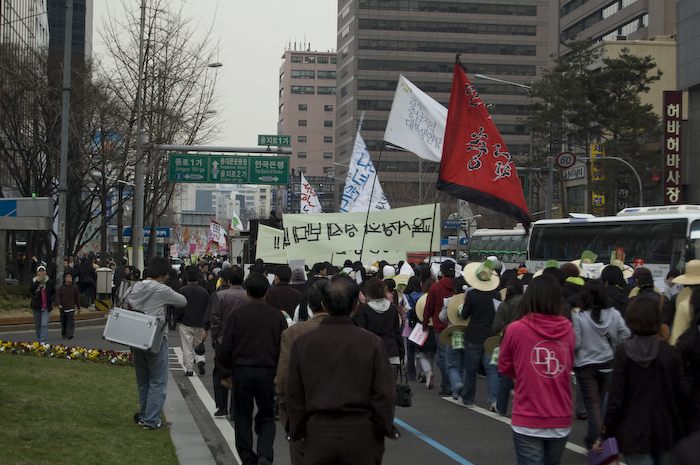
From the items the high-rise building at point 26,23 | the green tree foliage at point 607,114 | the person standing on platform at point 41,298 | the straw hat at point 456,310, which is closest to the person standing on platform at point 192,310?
the straw hat at point 456,310

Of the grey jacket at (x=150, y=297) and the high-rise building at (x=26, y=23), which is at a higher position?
the high-rise building at (x=26, y=23)

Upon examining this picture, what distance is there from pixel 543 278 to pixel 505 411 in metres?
4.75

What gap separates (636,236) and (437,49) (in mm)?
83314

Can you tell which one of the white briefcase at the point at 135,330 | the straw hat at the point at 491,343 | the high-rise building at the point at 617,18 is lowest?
the straw hat at the point at 491,343

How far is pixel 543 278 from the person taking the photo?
16.9 ft

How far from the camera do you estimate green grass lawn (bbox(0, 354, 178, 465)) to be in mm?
6703

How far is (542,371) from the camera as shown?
4969 millimetres

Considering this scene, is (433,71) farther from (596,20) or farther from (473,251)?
(473,251)

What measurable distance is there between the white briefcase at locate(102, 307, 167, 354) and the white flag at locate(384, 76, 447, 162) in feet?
29.1

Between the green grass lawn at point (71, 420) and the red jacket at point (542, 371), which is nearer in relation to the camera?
the red jacket at point (542, 371)

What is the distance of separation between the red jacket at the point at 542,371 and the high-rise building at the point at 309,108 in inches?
5563

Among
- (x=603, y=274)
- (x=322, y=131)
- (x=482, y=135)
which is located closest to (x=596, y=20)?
(x=482, y=135)

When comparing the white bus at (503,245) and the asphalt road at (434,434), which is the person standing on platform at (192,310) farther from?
the white bus at (503,245)

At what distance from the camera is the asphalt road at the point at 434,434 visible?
7.48 m
